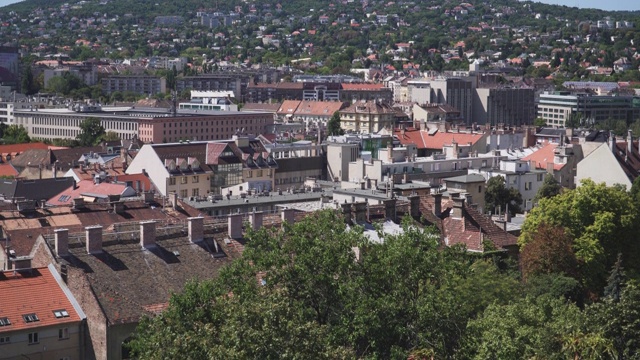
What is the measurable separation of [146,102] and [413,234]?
132 m

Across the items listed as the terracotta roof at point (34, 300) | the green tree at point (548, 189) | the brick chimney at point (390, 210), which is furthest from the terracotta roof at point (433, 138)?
the terracotta roof at point (34, 300)

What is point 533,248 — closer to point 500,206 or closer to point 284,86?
point 500,206

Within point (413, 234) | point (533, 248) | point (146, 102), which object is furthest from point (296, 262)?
point (146, 102)

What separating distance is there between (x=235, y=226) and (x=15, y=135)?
297 feet

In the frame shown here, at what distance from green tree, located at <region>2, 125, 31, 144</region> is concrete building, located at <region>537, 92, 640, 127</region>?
75.4 meters

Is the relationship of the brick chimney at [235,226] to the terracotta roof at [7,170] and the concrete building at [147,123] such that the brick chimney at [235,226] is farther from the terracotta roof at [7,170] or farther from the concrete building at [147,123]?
the concrete building at [147,123]

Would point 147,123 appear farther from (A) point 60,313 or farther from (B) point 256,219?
(A) point 60,313

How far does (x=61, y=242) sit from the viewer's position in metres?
30.5

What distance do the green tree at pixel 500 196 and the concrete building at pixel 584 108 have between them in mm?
98869

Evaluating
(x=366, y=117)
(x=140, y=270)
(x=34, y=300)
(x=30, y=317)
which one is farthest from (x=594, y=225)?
(x=366, y=117)

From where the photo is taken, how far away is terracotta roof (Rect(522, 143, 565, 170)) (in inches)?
2959

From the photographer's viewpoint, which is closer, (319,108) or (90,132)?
(90,132)

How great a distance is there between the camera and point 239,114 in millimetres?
125438

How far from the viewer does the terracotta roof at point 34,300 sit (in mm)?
27719
